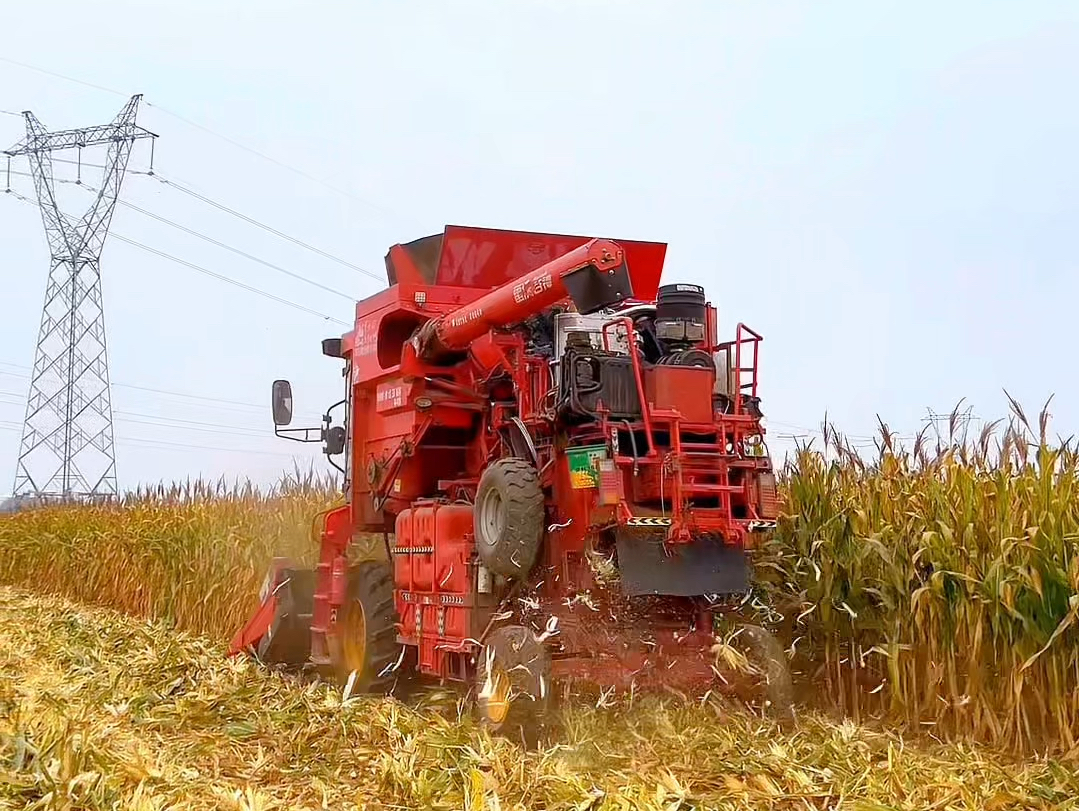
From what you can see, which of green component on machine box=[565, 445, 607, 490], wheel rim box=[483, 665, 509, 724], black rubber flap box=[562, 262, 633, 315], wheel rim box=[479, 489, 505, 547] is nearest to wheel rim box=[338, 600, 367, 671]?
wheel rim box=[479, 489, 505, 547]

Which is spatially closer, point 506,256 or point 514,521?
point 514,521

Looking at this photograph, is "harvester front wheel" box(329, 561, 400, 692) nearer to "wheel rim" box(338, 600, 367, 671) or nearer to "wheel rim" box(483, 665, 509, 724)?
"wheel rim" box(338, 600, 367, 671)

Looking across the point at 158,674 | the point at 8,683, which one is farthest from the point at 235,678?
the point at 8,683

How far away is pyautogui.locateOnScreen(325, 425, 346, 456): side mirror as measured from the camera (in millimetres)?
10133

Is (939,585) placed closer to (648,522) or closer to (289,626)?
(648,522)

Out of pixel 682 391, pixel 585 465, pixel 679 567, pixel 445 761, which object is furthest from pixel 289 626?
pixel 682 391

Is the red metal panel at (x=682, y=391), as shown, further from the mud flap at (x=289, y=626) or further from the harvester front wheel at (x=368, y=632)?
the mud flap at (x=289, y=626)

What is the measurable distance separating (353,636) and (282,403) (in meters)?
2.12

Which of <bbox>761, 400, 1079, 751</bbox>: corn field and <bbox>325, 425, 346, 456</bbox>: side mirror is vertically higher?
<bbox>325, 425, 346, 456</bbox>: side mirror

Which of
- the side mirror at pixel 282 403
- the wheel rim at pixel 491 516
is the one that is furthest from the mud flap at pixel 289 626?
the wheel rim at pixel 491 516

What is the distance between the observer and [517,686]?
243 inches

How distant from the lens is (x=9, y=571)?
62.0ft

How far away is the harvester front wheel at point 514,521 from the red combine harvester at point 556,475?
13 millimetres

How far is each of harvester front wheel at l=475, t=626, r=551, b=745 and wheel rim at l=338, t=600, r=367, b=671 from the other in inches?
104
